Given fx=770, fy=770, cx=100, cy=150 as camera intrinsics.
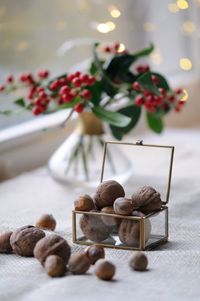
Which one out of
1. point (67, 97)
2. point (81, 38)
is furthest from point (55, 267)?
point (81, 38)

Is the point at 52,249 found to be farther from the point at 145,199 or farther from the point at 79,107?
the point at 79,107

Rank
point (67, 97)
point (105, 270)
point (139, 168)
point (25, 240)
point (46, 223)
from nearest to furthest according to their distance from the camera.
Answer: point (105, 270) < point (25, 240) < point (46, 223) < point (67, 97) < point (139, 168)

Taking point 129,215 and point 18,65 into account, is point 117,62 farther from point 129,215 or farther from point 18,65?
point 129,215

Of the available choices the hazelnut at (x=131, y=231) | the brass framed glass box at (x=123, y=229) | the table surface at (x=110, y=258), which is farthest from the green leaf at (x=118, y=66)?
the hazelnut at (x=131, y=231)

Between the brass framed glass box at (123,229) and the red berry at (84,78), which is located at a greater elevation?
the red berry at (84,78)

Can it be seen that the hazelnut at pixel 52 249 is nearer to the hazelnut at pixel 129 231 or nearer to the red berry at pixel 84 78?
the hazelnut at pixel 129 231

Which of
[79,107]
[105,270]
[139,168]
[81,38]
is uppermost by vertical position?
[81,38]

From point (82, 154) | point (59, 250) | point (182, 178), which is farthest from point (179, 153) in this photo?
point (59, 250)

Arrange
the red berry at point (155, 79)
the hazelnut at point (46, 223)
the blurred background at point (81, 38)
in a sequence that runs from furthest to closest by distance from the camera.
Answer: the blurred background at point (81, 38)
the red berry at point (155, 79)
the hazelnut at point (46, 223)
